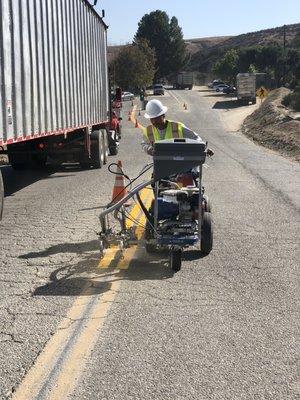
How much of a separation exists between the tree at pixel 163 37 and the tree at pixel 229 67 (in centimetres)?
2060

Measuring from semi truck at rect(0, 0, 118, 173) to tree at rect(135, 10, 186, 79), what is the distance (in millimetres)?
108626

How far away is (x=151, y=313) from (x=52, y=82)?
7.68 metres

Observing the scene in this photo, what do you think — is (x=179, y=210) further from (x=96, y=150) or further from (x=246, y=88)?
(x=246, y=88)

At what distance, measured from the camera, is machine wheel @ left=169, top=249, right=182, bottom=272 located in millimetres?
6078

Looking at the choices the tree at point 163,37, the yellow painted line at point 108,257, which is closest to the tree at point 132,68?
the tree at point 163,37

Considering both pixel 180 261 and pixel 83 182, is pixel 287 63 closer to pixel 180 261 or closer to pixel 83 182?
pixel 83 182

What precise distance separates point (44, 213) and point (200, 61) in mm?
169599

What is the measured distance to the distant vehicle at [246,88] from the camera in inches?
2488

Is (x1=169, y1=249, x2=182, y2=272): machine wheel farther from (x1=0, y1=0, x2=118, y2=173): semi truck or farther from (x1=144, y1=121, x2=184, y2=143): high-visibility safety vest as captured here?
(x1=0, y1=0, x2=118, y2=173): semi truck

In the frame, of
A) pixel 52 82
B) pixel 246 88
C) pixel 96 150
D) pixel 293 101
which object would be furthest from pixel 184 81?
pixel 52 82

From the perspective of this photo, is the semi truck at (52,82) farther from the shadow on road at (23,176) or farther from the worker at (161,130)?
the worker at (161,130)

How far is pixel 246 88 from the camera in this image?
64.2 metres

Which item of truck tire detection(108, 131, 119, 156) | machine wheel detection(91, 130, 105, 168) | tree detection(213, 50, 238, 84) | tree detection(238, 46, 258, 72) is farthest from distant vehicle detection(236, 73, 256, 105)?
machine wheel detection(91, 130, 105, 168)

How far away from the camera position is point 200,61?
17338 cm
